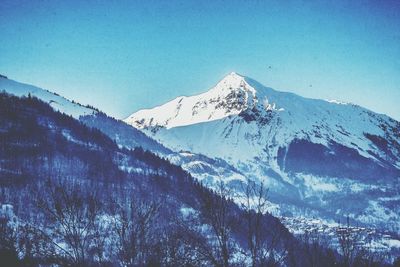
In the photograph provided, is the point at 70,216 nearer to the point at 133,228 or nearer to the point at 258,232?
the point at 133,228

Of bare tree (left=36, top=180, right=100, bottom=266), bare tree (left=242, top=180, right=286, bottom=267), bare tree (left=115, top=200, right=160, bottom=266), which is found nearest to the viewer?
bare tree (left=242, top=180, right=286, bottom=267)

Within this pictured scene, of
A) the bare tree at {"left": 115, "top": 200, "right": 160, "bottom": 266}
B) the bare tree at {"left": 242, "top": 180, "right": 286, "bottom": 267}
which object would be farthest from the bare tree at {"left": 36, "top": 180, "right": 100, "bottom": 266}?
the bare tree at {"left": 242, "top": 180, "right": 286, "bottom": 267}

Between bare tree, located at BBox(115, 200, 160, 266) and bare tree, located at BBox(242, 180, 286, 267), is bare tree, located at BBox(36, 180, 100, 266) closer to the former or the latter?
bare tree, located at BBox(115, 200, 160, 266)

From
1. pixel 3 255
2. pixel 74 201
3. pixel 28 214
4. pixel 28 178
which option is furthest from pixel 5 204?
pixel 74 201

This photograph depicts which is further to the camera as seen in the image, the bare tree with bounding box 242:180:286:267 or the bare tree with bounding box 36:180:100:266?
the bare tree with bounding box 36:180:100:266

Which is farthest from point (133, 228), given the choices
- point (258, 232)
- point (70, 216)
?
point (258, 232)

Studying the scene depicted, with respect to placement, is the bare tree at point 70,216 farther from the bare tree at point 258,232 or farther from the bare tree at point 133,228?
the bare tree at point 258,232

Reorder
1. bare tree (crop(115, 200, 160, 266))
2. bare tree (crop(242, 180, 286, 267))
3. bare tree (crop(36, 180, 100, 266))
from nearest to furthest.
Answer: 1. bare tree (crop(242, 180, 286, 267))
2. bare tree (crop(36, 180, 100, 266))
3. bare tree (crop(115, 200, 160, 266))

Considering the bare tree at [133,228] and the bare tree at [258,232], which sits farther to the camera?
the bare tree at [133,228]

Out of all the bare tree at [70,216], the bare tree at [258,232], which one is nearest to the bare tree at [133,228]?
the bare tree at [70,216]

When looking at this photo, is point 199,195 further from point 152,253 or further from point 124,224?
point 152,253

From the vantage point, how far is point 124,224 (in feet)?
70.4

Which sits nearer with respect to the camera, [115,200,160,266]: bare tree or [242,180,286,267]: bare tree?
[242,180,286,267]: bare tree

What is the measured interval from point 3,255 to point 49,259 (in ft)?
55.2
